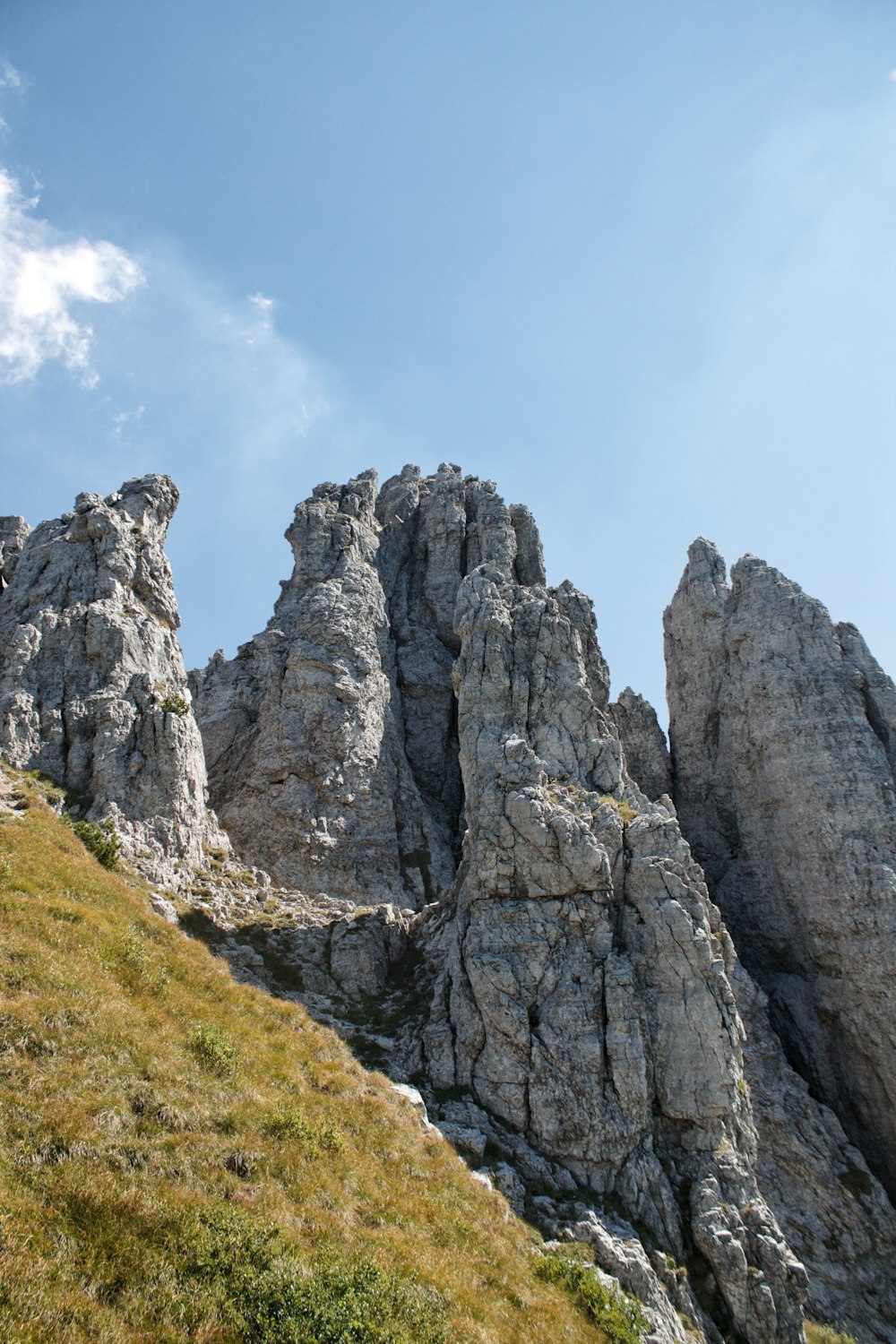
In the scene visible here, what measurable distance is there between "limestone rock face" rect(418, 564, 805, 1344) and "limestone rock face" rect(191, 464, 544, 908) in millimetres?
10143

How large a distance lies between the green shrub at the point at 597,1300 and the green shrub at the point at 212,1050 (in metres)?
12.2

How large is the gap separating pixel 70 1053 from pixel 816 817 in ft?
162

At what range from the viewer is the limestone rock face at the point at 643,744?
6975 cm

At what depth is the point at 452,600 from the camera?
77250mm

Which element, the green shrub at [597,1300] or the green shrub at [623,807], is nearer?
the green shrub at [597,1300]

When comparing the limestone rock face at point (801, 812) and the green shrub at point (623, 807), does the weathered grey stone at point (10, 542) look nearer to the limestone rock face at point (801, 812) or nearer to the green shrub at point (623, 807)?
the green shrub at point (623, 807)

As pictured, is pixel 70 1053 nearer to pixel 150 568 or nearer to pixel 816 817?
pixel 150 568

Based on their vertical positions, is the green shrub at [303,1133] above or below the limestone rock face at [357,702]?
below

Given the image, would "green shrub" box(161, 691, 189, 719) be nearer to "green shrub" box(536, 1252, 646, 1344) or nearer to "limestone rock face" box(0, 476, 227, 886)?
"limestone rock face" box(0, 476, 227, 886)

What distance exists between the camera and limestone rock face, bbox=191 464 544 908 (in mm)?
55875

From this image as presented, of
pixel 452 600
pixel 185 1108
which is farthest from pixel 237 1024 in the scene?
pixel 452 600

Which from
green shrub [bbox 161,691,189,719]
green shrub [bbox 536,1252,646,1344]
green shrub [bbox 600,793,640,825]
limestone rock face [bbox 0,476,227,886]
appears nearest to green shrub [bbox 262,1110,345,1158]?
green shrub [bbox 536,1252,646,1344]

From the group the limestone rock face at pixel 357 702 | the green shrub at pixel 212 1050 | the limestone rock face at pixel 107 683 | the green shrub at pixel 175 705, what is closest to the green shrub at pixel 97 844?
the limestone rock face at pixel 107 683

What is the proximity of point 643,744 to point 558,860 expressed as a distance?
3175cm
